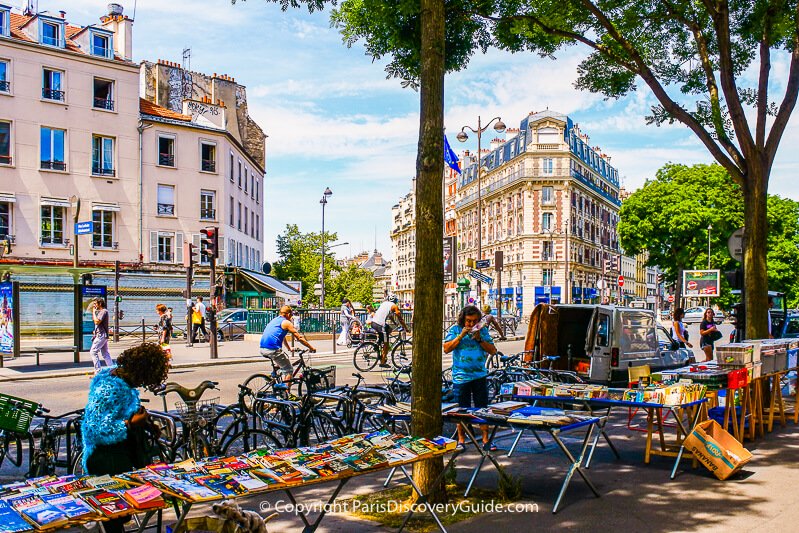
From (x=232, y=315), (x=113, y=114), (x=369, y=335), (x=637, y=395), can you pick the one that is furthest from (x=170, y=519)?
(x=113, y=114)

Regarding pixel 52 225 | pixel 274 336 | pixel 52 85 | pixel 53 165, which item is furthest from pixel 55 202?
pixel 274 336

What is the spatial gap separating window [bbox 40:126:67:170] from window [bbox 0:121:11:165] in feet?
4.68

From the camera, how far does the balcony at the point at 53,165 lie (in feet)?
113

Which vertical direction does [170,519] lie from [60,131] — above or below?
below

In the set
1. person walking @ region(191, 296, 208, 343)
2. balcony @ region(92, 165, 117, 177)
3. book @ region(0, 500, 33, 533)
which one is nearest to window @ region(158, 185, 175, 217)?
balcony @ region(92, 165, 117, 177)

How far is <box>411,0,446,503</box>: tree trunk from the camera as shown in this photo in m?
6.10

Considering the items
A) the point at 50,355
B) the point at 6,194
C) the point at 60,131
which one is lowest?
the point at 50,355

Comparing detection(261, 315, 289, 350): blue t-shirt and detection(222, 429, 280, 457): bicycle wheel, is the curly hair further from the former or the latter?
detection(261, 315, 289, 350): blue t-shirt

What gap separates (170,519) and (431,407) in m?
2.34

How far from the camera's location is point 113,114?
36.6 m

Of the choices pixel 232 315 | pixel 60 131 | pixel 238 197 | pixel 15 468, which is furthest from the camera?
pixel 238 197

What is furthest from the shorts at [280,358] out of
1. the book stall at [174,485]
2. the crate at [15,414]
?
the book stall at [174,485]

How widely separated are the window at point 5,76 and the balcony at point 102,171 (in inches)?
200

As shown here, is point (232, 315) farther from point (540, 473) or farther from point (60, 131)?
point (540, 473)
